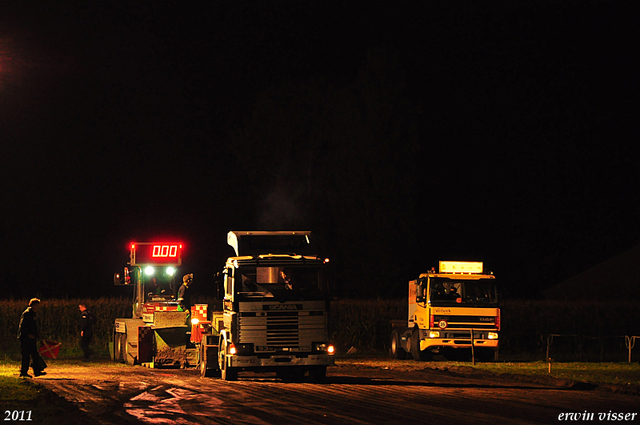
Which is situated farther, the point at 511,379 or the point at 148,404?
the point at 511,379

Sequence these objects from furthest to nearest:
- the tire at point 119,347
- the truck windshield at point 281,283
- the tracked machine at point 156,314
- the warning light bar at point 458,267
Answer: the warning light bar at point 458,267
the tire at point 119,347
the tracked machine at point 156,314
the truck windshield at point 281,283

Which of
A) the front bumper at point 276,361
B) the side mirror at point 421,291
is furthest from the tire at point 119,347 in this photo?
the side mirror at point 421,291

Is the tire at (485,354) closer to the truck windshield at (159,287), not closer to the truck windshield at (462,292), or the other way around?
the truck windshield at (462,292)

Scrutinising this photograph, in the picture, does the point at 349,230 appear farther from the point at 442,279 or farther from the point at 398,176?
the point at 442,279

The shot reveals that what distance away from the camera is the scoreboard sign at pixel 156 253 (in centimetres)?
2844

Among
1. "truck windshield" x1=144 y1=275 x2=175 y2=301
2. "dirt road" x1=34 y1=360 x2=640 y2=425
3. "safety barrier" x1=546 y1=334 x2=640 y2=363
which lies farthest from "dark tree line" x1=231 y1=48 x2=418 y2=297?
"dirt road" x1=34 y1=360 x2=640 y2=425

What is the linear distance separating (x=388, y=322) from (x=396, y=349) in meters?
8.63

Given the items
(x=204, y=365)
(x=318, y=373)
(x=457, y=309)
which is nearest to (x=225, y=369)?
(x=204, y=365)

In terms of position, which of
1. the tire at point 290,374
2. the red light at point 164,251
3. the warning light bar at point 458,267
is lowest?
the tire at point 290,374

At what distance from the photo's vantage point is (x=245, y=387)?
20.3m

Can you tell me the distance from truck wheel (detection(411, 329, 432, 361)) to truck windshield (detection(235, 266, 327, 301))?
10.3 meters

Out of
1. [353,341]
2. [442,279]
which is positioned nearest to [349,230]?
[353,341]

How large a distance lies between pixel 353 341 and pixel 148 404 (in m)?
26.0

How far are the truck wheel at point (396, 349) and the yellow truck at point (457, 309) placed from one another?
8.50 ft
